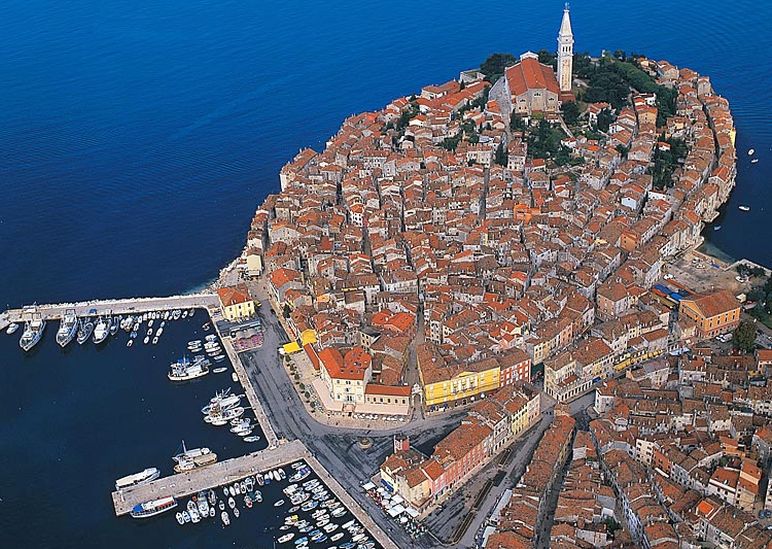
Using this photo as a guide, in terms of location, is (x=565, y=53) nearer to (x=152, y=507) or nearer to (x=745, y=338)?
(x=745, y=338)

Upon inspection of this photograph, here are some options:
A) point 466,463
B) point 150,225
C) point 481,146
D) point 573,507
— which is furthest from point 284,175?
point 573,507

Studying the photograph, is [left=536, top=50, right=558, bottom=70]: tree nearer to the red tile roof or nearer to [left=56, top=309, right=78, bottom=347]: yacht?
the red tile roof

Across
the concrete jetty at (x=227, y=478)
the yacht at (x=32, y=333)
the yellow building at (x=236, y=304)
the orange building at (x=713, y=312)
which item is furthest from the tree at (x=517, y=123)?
the yacht at (x=32, y=333)

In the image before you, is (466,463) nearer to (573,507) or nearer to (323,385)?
(573,507)

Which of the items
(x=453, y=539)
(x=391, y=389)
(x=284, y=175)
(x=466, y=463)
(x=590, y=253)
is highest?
(x=284, y=175)

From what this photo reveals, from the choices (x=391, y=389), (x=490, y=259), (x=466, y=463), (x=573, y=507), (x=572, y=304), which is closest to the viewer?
(x=573, y=507)

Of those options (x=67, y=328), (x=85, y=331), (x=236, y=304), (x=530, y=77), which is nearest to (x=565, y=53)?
(x=530, y=77)

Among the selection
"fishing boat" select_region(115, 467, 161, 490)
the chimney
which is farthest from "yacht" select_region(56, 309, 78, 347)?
the chimney
